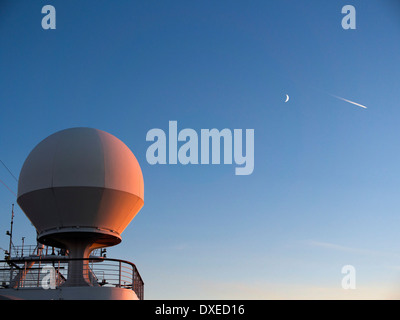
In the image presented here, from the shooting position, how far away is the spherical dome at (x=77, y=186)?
2016 centimetres

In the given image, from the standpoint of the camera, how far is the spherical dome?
2016 centimetres

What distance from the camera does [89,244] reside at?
71.0ft

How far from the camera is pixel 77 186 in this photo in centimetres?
2002

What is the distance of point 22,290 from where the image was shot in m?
18.8
